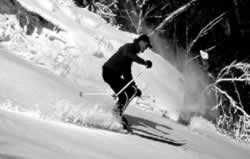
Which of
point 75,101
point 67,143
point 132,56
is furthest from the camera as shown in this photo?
point 75,101

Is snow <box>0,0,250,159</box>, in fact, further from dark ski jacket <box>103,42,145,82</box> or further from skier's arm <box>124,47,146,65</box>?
skier's arm <box>124,47,146,65</box>

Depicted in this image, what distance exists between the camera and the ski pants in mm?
9227

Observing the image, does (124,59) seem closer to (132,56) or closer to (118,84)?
(132,56)

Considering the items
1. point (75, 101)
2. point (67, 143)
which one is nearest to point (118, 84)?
point (75, 101)

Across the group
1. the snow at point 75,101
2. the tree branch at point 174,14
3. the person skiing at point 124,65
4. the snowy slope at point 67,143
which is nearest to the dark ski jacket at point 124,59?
the person skiing at point 124,65

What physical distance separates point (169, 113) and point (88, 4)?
8.47 meters

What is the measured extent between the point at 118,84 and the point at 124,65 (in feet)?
1.25

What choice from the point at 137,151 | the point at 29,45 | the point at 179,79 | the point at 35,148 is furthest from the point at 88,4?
the point at 35,148

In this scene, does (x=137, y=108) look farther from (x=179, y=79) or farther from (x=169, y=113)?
(x=179, y=79)

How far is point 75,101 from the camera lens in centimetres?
950

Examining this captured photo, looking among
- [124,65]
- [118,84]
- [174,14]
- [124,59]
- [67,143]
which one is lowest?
[67,143]

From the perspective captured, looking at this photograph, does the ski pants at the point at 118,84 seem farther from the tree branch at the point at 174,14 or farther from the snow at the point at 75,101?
the tree branch at the point at 174,14

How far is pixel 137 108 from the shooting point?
1316cm

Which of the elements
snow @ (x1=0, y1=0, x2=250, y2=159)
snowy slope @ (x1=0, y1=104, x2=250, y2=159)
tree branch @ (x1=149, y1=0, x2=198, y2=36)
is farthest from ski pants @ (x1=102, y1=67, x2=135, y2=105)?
tree branch @ (x1=149, y1=0, x2=198, y2=36)
